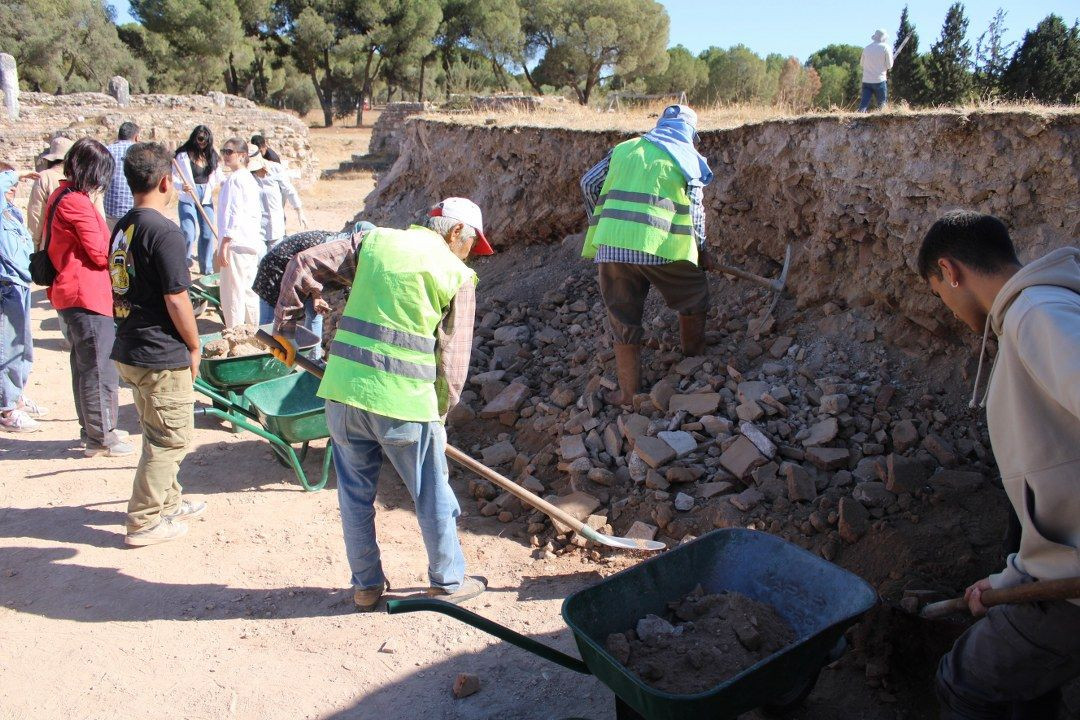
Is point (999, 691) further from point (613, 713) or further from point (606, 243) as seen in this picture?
point (606, 243)

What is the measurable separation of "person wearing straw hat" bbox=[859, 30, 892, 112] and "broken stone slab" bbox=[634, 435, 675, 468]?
237 inches

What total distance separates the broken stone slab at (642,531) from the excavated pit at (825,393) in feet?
0.06

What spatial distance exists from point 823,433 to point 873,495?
522 millimetres

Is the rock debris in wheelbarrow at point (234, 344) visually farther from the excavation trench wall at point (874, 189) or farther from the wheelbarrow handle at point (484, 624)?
the wheelbarrow handle at point (484, 624)

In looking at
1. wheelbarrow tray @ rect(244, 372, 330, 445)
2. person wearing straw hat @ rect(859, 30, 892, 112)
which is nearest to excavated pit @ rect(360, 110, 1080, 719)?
wheelbarrow tray @ rect(244, 372, 330, 445)

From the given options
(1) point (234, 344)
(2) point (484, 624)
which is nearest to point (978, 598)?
(2) point (484, 624)

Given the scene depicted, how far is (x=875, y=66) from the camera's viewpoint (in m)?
9.12

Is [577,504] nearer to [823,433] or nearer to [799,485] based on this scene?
[799,485]

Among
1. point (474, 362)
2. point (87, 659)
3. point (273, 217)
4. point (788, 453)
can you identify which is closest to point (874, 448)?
point (788, 453)

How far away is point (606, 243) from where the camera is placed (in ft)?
15.7

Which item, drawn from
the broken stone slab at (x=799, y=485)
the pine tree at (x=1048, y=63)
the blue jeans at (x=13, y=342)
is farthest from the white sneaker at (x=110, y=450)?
the pine tree at (x=1048, y=63)

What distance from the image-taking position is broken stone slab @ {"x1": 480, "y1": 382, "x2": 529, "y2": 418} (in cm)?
554

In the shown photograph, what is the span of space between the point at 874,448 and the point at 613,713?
2065mm

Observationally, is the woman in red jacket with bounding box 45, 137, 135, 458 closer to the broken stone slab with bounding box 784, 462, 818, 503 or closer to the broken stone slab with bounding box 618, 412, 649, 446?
the broken stone slab with bounding box 618, 412, 649, 446
